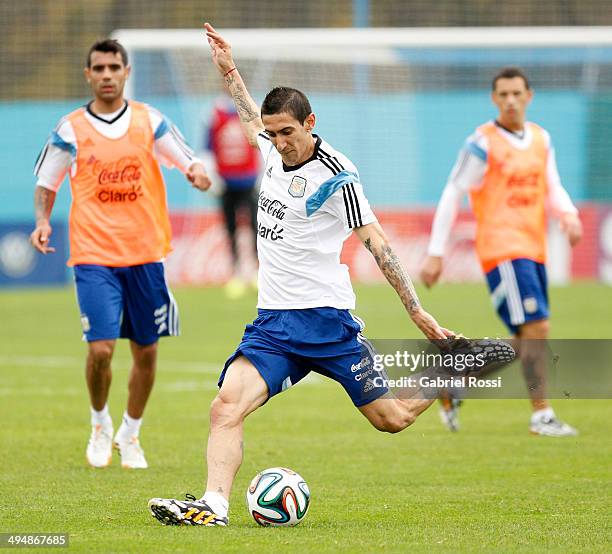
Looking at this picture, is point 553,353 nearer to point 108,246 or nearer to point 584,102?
point 108,246

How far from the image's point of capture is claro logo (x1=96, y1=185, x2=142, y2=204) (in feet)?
30.1

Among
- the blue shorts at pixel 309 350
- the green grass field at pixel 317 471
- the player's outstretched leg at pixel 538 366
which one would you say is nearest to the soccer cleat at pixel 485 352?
the blue shorts at pixel 309 350

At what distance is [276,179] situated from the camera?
7.11m

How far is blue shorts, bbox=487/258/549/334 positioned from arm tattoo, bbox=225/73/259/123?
3390 mm

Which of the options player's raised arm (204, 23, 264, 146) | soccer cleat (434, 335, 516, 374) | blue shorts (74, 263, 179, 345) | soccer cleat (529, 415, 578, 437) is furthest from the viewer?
soccer cleat (529, 415, 578, 437)

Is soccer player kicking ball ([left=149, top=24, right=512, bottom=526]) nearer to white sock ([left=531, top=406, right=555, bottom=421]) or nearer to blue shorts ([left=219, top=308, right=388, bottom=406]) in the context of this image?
blue shorts ([left=219, top=308, right=388, bottom=406])

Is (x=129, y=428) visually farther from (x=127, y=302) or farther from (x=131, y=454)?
(x=127, y=302)

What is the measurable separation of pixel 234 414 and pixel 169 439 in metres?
3.66

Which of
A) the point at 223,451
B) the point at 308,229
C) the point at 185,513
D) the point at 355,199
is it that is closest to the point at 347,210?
the point at 355,199

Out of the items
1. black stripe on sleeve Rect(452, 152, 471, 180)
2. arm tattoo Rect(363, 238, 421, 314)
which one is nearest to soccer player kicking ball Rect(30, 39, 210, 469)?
arm tattoo Rect(363, 238, 421, 314)

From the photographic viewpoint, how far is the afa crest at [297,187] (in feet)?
23.0

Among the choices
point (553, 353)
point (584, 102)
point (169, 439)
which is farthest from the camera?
point (584, 102)

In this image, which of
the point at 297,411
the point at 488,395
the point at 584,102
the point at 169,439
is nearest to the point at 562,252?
the point at 584,102

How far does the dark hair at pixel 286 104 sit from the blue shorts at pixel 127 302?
2568 millimetres
